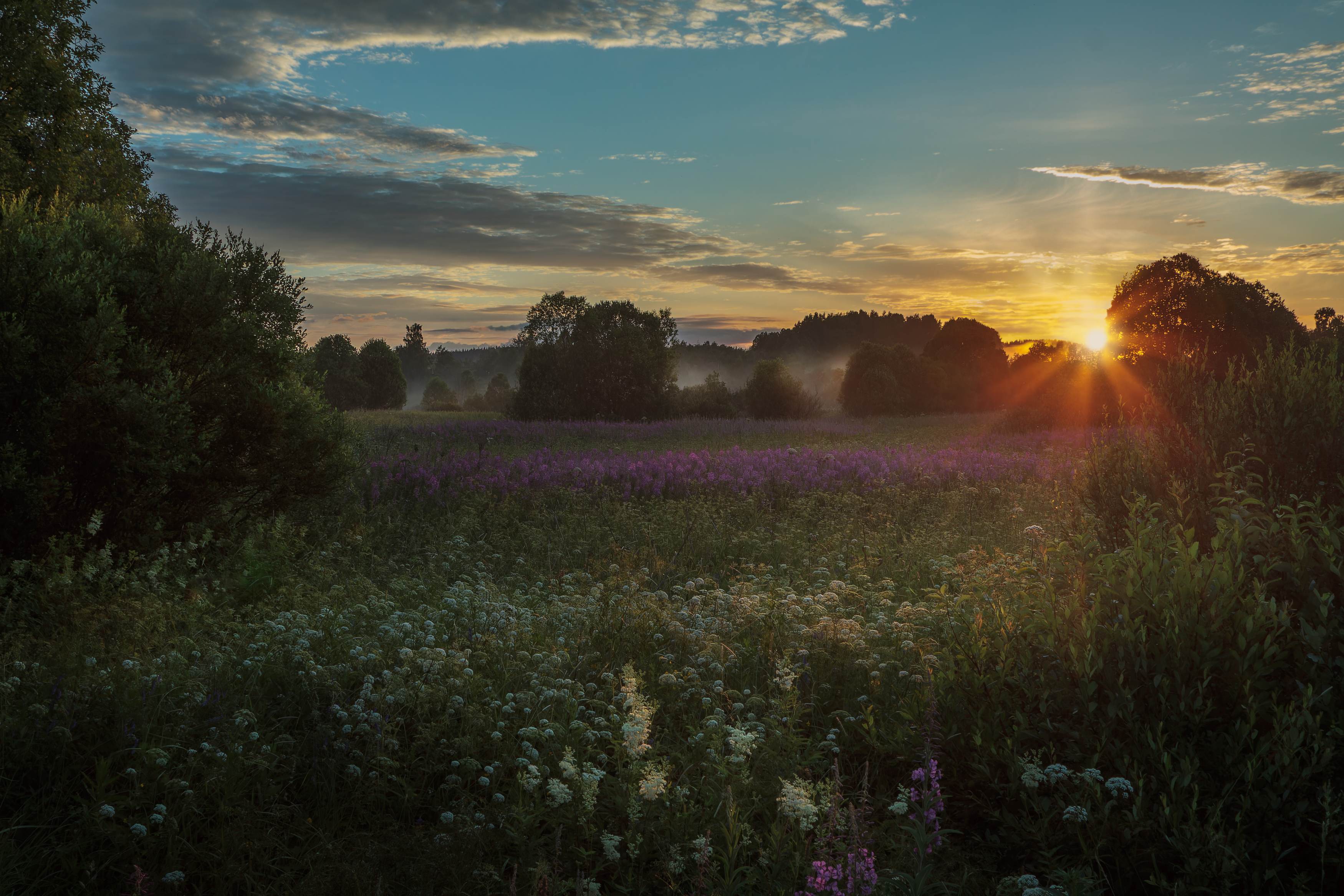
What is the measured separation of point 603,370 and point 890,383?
16565mm

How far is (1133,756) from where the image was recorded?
11.2ft

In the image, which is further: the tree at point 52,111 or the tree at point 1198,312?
the tree at point 1198,312

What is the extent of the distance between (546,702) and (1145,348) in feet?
123

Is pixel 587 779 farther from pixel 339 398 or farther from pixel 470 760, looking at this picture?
pixel 339 398

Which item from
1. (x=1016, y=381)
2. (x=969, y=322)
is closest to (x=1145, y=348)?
(x=1016, y=381)

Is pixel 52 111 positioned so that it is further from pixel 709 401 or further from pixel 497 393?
pixel 497 393

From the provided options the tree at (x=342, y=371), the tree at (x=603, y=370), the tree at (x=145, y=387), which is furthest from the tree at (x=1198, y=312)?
the tree at (x=342, y=371)

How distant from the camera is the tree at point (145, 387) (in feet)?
20.6

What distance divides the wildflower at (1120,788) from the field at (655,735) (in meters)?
0.03

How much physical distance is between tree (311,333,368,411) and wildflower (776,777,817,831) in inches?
2176

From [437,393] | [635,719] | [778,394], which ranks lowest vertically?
[635,719]

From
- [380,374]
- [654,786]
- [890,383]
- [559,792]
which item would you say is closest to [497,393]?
[380,374]

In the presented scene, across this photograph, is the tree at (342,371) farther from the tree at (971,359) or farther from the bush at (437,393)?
the tree at (971,359)

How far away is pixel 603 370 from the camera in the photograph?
33.1 metres
